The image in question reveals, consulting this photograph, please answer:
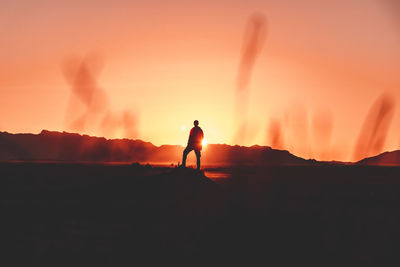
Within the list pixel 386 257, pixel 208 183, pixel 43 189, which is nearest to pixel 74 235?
pixel 386 257

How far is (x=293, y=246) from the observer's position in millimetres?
8047

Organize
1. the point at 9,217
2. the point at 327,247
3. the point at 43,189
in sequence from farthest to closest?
the point at 43,189
the point at 9,217
the point at 327,247

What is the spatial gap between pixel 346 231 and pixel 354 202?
549 cm

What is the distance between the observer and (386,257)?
7227 mm

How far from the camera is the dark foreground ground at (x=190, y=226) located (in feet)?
23.4

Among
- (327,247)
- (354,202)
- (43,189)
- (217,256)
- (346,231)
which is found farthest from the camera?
(43,189)

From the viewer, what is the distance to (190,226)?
994 centimetres

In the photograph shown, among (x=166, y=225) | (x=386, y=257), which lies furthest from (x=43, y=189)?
(x=386, y=257)

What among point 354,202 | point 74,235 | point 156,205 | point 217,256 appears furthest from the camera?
point 354,202

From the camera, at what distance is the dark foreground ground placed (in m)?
7.12

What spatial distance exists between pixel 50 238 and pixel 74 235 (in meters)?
0.51

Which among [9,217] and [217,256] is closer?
[217,256]

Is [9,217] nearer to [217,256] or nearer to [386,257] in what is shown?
[217,256]

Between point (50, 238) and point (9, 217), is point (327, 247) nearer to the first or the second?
point (50, 238)
